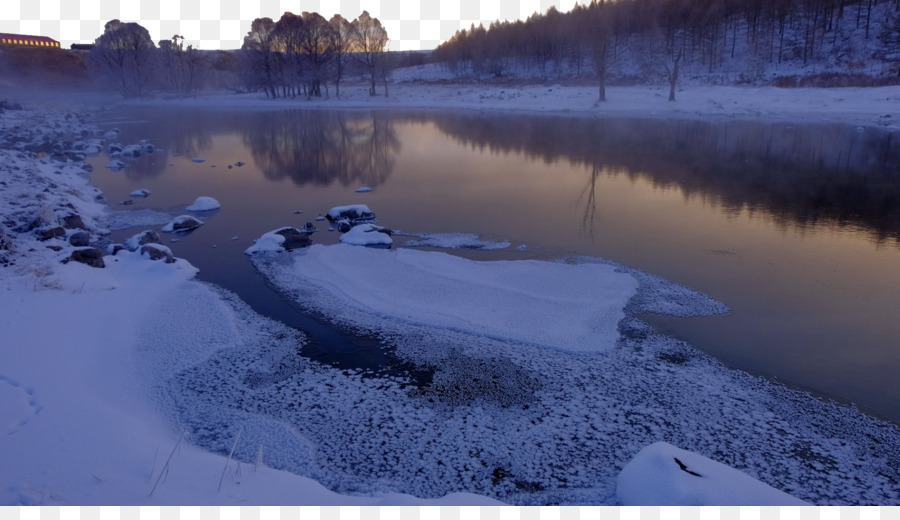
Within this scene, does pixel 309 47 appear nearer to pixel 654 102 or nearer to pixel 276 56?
pixel 276 56

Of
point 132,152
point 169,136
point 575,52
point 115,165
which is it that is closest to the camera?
point 115,165

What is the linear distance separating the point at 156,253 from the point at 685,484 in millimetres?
8213

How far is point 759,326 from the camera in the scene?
670cm

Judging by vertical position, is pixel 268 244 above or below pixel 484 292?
above

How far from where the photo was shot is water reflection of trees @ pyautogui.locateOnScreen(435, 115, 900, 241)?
1245 cm

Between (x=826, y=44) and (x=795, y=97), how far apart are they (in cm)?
1973

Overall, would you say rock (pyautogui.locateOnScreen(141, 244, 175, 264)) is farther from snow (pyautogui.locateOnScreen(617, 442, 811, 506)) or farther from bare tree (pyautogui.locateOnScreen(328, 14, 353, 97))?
bare tree (pyautogui.locateOnScreen(328, 14, 353, 97))

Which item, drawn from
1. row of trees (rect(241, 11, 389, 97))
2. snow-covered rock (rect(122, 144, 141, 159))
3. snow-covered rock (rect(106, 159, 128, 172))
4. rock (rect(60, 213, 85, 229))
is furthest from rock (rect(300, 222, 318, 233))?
row of trees (rect(241, 11, 389, 97))

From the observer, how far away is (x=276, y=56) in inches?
2290

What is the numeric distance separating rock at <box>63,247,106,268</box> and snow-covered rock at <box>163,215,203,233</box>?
3.14m

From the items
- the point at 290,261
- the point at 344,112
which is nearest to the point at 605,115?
the point at 344,112

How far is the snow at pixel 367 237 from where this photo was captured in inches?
401

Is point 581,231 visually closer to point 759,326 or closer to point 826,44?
point 759,326

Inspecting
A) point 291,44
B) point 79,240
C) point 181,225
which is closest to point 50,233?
point 79,240
